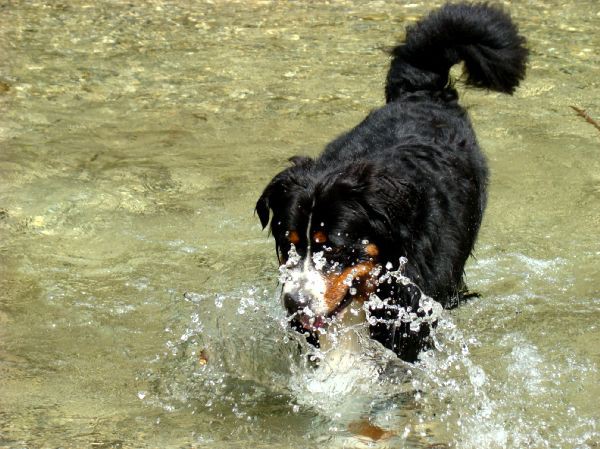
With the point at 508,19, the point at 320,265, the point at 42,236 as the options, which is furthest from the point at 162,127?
the point at 320,265

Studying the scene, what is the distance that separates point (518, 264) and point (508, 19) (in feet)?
5.22

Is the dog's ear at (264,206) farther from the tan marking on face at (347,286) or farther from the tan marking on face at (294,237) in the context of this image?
the tan marking on face at (347,286)

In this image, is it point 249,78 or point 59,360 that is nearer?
point 59,360

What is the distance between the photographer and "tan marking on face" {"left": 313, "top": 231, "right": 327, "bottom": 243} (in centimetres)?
396

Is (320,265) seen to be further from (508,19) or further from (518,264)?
(508,19)

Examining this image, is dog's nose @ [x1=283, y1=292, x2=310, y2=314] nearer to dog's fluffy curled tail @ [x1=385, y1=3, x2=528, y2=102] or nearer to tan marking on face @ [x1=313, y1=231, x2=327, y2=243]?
tan marking on face @ [x1=313, y1=231, x2=327, y2=243]

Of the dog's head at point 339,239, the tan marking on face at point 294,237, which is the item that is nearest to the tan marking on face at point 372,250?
the dog's head at point 339,239

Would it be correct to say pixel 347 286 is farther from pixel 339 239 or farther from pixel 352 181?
pixel 352 181

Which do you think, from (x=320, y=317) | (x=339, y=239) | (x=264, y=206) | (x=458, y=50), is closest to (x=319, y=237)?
(x=339, y=239)

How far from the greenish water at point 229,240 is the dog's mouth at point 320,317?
425 millimetres

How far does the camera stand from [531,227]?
5.88 m

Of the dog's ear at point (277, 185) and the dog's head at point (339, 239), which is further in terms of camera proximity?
the dog's ear at point (277, 185)

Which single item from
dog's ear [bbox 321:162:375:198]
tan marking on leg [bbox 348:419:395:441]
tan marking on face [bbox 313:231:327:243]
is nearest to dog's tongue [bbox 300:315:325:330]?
tan marking on face [bbox 313:231:327:243]

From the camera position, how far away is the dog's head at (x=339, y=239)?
3.90 meters
